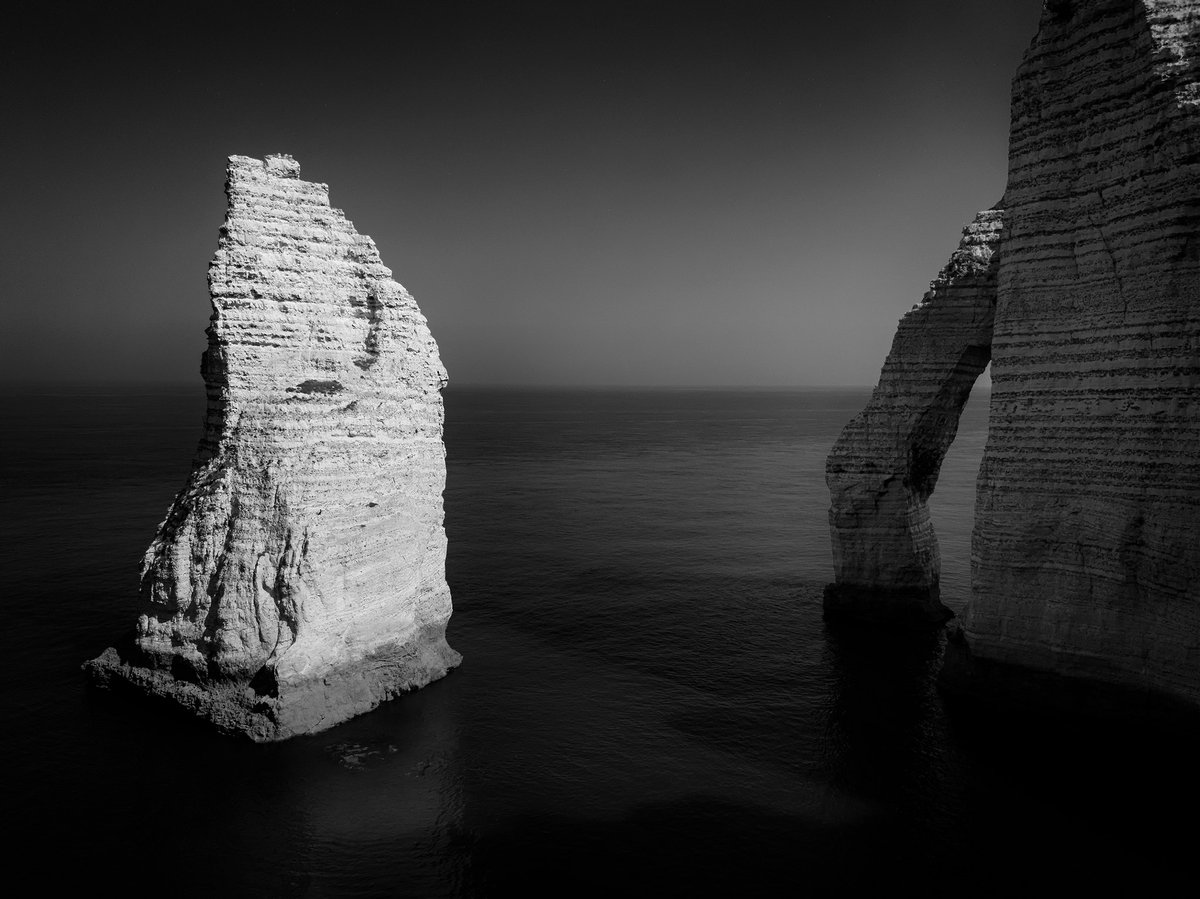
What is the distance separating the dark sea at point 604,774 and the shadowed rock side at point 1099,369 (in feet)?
8.42

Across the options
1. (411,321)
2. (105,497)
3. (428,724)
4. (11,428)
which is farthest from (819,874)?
(11,428)

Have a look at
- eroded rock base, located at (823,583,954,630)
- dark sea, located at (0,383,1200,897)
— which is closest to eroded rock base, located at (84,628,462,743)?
dark sea, located at (0,383,1200,897)

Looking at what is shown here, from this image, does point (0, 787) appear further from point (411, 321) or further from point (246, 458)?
point (411, 321)

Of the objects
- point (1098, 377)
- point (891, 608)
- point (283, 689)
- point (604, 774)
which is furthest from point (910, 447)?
point (283, 689)

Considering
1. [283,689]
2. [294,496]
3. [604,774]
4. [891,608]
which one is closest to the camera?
[604,774]

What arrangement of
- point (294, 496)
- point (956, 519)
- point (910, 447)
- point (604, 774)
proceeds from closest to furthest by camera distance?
point (604, 774) < point (294, 496) < point (910, 447) < point (956, 519)

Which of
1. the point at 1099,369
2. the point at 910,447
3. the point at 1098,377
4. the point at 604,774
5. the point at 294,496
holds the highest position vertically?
the point at 1099,369

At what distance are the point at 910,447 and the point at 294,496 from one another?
19372 millimetres

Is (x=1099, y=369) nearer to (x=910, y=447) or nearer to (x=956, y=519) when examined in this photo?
(x=910, y=447)

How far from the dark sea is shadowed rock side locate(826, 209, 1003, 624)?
6.65 ft

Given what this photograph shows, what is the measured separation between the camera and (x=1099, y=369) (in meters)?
16.6

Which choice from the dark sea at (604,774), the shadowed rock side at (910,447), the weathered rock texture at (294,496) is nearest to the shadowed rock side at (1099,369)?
the dark sea at (604,774)

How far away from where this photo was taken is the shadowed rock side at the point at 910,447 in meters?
23.5

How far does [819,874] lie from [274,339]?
1747cm
